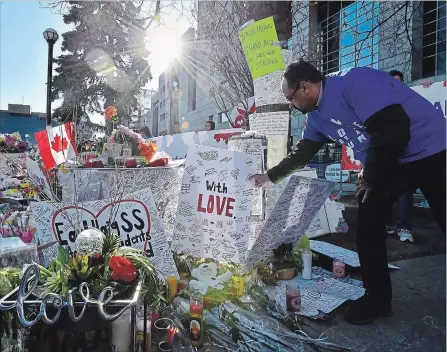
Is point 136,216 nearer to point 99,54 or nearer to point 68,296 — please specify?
point 68,296

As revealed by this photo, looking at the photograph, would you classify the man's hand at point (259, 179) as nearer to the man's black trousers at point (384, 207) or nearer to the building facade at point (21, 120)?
the man's black trousers at point (384, 207)

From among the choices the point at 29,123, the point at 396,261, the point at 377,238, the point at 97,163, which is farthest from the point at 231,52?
the point at 29,123

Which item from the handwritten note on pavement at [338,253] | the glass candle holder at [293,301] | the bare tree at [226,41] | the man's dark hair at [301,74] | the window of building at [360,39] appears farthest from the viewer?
the window of building at [360,39]

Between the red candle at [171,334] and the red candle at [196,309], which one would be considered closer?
the red candle at [171,334]

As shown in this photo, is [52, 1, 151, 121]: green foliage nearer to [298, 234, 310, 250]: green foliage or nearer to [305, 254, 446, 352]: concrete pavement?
[298, 234, 310, 250]: green foliage

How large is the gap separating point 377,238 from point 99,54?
23.7 metres

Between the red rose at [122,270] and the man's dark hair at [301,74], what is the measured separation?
1.58 meters

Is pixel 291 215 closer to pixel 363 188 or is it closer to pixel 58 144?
pixel 363 188

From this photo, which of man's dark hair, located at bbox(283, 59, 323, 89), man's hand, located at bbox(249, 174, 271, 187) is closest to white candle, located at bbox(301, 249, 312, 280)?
man's hand, located at bbox(249, 174, 271, 187)

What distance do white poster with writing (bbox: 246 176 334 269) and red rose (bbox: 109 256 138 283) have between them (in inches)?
55.7

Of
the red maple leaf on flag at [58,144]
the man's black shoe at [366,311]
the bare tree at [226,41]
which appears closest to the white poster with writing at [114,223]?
the man's black shoe at [366,311]

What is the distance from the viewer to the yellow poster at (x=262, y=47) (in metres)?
3.78

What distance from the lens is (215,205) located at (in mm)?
3094

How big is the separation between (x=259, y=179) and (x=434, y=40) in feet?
23.6
